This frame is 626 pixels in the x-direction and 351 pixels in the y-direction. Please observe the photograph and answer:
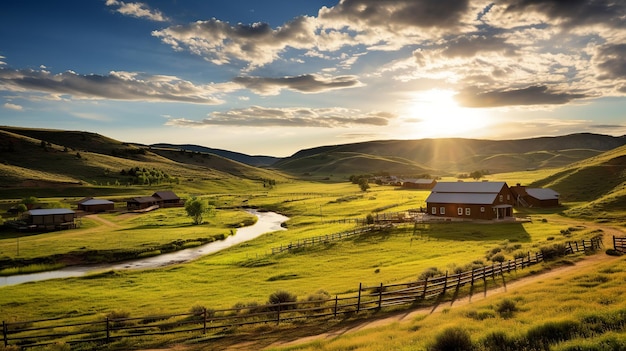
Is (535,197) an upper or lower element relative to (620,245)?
upper

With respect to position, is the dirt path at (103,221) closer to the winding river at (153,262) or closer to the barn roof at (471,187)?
the winding river at (153,262)

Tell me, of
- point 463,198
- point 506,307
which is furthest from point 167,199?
point 506,307

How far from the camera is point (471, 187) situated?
77.9 metres

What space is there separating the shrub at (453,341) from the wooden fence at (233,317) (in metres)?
8.82

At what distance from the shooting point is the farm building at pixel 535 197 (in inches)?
3374

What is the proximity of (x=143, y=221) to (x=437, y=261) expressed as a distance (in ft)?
242

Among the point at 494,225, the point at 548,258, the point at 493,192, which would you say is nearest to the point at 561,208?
the point at 493,192

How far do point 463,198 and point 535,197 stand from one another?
23.5 metres

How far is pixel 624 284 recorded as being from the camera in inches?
902

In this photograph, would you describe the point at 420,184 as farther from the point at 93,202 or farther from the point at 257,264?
the point at 257,264

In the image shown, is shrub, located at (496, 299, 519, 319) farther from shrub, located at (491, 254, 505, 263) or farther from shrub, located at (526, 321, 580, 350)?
shrub, located at (491, 254, 505, 263)

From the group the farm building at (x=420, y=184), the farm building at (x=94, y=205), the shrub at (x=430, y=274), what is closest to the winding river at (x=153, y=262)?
the shrub at (x=430, y=274)

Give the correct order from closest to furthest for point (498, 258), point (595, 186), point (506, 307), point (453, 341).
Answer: point (453, 341)
point (506, 307)
point (498, 258)
point (595, 186)

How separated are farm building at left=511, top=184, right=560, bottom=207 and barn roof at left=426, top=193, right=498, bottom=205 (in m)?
20.8
